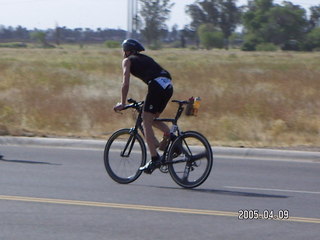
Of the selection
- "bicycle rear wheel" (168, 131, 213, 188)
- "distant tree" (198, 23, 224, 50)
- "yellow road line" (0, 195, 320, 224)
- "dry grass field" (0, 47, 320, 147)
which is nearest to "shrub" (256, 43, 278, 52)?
"distant tree" (198, 23, 224, 50)

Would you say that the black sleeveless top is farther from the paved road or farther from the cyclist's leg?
the paved road

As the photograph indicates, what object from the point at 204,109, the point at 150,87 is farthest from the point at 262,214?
the point at 204,109

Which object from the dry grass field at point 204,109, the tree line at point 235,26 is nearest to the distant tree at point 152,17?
the tree line at point 235,26

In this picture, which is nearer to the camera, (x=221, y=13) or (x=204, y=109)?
(x=204, y=109)

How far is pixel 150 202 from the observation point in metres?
8.02

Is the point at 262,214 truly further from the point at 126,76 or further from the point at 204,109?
the point at 204,109

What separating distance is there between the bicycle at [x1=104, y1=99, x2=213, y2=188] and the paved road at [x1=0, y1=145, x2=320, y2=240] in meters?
0.17

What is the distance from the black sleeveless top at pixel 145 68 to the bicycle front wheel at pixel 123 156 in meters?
0.80

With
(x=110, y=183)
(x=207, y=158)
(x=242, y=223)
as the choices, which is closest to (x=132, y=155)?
(x=110, y=183)

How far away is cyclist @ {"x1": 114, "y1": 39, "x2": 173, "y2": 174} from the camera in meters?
8.62

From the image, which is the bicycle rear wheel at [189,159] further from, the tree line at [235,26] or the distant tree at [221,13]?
the distant tree at [221,13]

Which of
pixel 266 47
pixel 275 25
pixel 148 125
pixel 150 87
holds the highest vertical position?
pixel 150 87

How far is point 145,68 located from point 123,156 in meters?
1.23

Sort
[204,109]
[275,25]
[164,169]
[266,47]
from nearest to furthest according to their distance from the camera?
[164,169]
[204,109]
[266,47]
[275,25]
